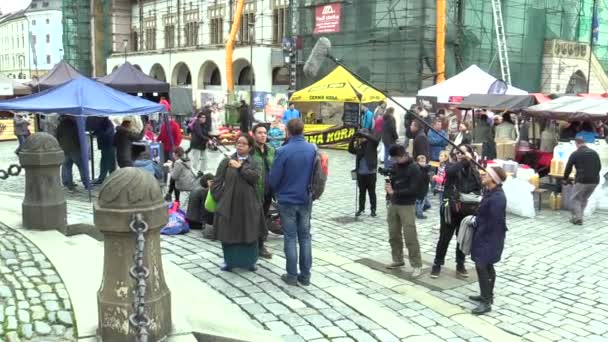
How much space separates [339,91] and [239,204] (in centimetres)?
1419

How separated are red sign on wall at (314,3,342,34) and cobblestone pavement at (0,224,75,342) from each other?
25267mm

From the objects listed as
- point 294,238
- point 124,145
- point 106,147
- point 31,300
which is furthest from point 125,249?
point 106,147

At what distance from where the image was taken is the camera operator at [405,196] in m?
6.85

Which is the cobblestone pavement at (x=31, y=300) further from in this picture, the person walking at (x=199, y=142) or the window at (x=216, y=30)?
the window at (x=216, y=30)

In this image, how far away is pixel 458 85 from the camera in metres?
17.4

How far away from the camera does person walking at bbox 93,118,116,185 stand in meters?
13.3

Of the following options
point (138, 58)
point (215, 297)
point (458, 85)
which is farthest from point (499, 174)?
point (138, 58)

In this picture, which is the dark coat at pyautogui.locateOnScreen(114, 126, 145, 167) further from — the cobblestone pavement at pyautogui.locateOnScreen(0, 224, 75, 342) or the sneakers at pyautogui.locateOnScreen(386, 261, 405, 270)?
the sneakers at pyautogui.locateOnScreen(386, 261, 405, 270)

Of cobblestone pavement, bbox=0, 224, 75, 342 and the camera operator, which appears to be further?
the camera operator

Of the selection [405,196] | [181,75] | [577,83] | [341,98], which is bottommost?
[405,196]

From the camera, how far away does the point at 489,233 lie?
19.8 ft

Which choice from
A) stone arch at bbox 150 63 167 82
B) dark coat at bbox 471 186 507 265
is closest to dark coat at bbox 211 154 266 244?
dark coat at bbox 471 186 507 265

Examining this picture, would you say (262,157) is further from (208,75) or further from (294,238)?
(208,75)

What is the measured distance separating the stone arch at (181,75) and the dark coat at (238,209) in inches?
1410
